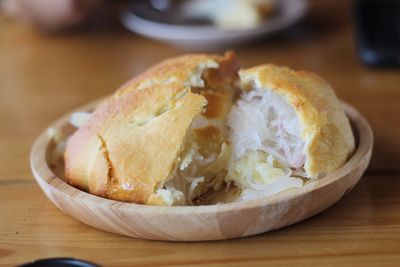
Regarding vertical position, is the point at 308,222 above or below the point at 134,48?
above

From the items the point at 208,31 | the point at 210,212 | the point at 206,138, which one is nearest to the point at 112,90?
the point at 208,31

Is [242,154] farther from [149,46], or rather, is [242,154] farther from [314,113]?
[149,46]

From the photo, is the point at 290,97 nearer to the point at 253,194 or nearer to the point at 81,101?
the point at 253,194

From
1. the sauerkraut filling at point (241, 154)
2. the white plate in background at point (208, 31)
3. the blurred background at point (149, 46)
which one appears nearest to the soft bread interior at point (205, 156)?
the sauerkraut filling at point (241, 154)

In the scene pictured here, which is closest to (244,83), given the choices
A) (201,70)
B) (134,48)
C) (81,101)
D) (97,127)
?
(201,70)

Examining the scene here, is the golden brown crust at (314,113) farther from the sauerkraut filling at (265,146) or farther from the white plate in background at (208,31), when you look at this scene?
the white plate in background at (208,31)

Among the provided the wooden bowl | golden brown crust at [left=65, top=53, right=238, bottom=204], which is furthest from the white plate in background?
the wooden bowl
